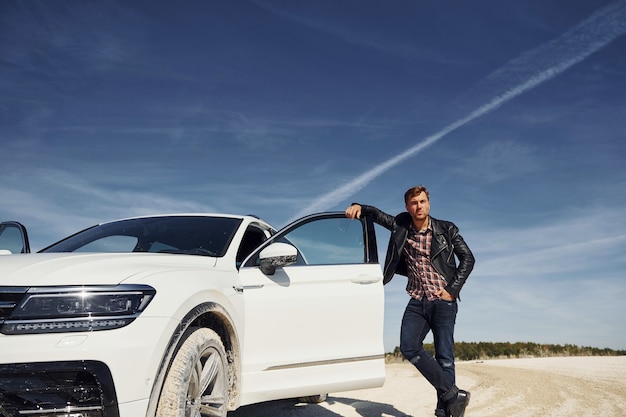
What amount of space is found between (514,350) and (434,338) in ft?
62.0

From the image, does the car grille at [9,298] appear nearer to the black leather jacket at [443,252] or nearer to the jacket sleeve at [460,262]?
the black leather jacket at [443,252]

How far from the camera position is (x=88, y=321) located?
9.05ft

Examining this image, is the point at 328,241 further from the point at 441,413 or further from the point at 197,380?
the point at 197,380

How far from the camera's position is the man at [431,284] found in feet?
→ 15.3

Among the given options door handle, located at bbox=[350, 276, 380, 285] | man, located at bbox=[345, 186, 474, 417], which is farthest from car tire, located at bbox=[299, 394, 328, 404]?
door handle, located at bbox=[350, 276, 380, 285]

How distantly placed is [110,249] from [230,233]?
110 centimetres

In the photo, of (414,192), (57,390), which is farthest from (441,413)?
(57,390)

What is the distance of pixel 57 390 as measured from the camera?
2.66 metres

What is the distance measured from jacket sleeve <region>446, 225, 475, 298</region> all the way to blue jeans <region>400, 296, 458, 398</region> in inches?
5.8

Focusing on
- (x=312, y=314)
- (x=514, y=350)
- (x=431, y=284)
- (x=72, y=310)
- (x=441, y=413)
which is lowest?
(x=514, y=350)

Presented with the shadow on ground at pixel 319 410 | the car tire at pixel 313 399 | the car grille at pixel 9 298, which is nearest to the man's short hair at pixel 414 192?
the shadow on ground at pixel 319 410

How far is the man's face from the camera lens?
4754 mm

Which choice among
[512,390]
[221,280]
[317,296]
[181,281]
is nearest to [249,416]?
[317,296]

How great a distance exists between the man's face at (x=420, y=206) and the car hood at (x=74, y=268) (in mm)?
2181
